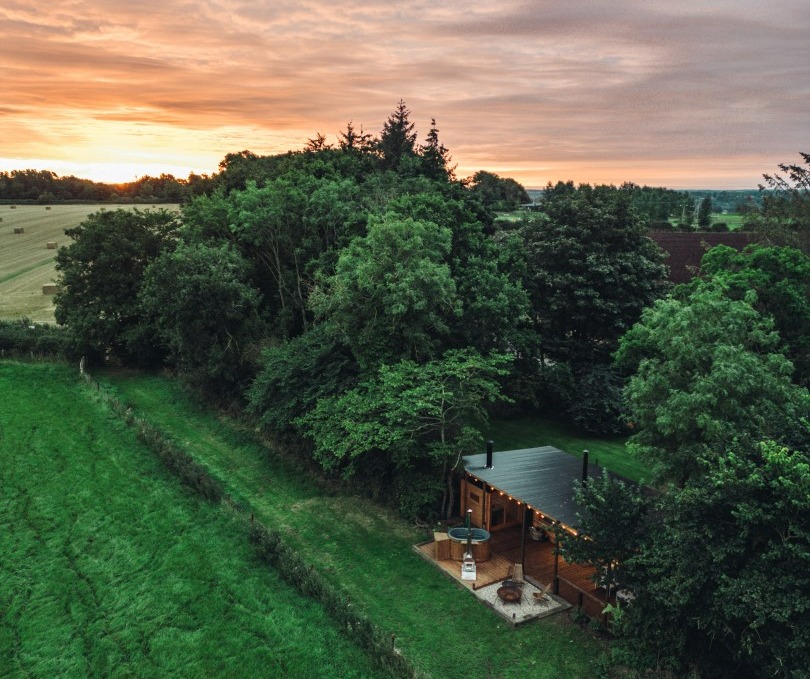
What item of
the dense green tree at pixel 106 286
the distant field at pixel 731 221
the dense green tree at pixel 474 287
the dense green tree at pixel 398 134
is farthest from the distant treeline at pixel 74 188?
the distant field at pixel 731 221

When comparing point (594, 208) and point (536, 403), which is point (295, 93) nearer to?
point (594, 208)

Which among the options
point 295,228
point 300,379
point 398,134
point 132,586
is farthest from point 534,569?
point 398,134

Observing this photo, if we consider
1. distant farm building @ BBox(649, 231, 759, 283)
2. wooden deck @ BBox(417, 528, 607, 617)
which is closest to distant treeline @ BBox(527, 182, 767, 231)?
distant farm building @ BBox(649, 231, 759, 283)

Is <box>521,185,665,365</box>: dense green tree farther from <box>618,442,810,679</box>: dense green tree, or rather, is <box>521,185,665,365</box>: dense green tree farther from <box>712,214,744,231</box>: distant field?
<box>712,214,744,231</box>: distant field

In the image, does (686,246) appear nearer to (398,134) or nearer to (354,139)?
(398,134)

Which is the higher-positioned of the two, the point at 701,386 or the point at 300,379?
the point at 701,386

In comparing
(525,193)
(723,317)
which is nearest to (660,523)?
(723,317)
